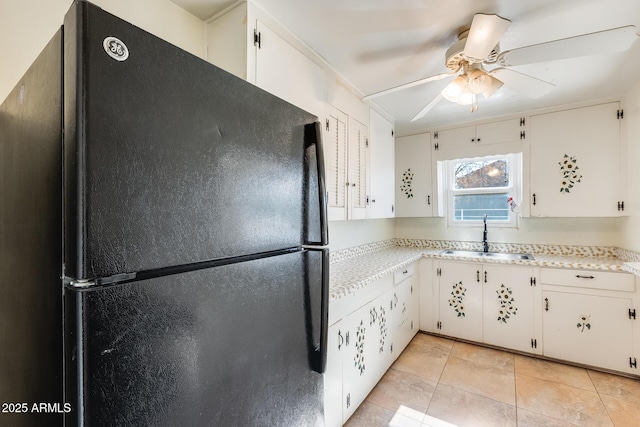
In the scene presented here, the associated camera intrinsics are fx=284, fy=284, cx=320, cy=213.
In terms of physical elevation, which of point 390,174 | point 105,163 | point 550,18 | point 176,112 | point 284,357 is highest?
point 550,18

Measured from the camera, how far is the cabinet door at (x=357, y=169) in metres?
2.14

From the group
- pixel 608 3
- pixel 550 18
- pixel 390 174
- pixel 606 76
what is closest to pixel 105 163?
pixel 550 18

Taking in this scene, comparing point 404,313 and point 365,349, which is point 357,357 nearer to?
point 365,349

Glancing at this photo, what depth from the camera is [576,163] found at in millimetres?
2551

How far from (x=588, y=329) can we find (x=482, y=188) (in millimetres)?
1550

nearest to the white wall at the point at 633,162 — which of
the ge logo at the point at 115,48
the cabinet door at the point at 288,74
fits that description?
the cabinet door at the point at 288,74

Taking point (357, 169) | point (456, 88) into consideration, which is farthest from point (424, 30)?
point (357, 169)

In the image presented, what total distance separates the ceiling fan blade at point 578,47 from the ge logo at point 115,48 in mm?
1572

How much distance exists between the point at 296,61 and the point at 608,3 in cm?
149

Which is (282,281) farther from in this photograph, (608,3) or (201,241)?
(608,3)

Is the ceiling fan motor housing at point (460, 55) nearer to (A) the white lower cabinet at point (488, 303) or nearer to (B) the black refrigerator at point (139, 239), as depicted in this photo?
(B) the black refrigerator at point (139, 239)

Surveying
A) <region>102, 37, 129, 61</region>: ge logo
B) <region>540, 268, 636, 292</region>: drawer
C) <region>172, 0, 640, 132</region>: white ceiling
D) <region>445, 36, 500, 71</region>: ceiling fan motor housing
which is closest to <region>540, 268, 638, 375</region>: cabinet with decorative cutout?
<region>540, 268, 636, 292</region>: drawer

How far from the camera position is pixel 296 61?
1.55m

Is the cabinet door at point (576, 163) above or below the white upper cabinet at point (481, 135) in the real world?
below
